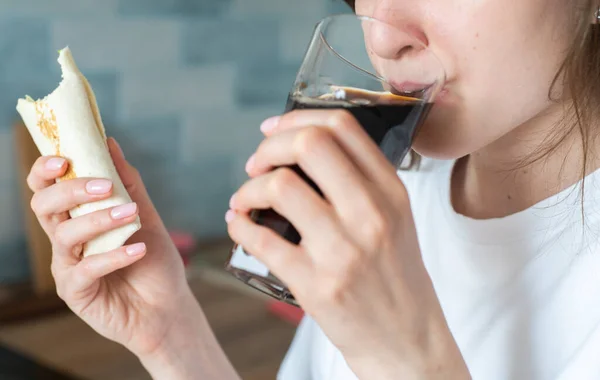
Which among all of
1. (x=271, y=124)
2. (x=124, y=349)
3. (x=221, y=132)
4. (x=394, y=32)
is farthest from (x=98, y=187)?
(x=221, y=132)

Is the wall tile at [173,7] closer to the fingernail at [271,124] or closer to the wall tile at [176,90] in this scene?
the wall tile at [176,90]

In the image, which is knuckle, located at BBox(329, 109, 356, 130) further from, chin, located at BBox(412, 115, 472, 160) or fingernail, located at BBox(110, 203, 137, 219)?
fingernail, located at BBox(110, 203, 137, 219)

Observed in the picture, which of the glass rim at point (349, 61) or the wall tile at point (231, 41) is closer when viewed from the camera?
the glass rim at point (349, 61)

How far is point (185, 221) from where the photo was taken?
243 centimetres

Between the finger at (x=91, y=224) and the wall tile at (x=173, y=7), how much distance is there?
138cm

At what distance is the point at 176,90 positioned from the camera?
7.51 feet

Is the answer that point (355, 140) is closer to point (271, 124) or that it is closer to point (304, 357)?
point (271, 124)

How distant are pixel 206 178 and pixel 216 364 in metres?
1.41

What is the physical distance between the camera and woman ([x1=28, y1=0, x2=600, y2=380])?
0.62 metres

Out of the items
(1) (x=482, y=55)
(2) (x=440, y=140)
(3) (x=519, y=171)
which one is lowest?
(3) (x=519, y=171)

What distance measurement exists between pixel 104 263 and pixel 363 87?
416 mm

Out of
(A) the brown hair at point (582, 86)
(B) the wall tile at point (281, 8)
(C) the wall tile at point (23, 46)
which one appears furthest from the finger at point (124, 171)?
(B) the wall tile at point (281, 8)

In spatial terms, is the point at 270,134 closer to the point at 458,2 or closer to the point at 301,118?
the point at 301,118

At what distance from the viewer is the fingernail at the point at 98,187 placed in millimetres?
837
